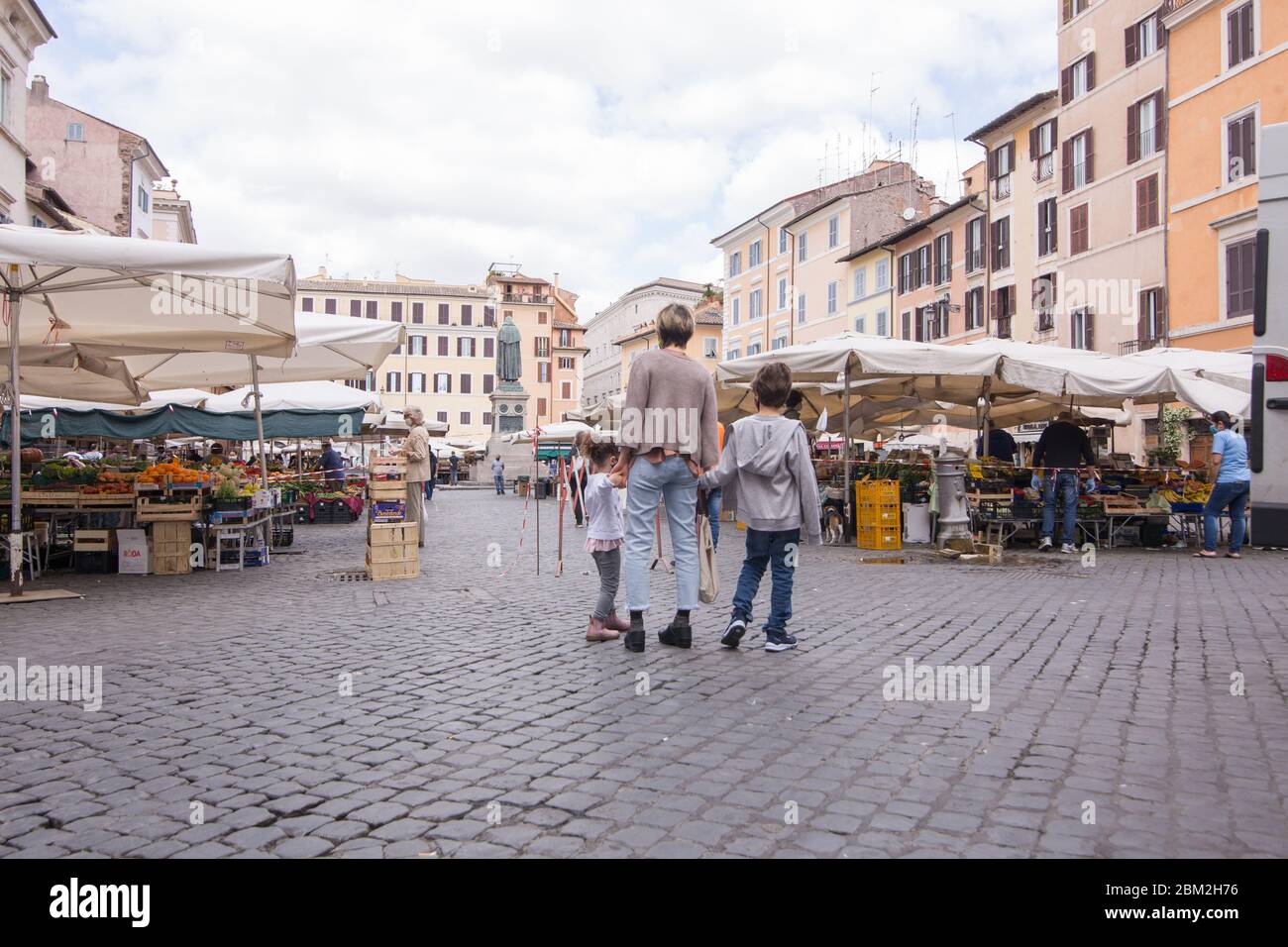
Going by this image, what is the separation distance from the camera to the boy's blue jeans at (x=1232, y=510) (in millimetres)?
12734

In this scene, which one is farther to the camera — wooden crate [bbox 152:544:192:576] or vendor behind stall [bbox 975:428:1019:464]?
vendor behind stall [bbox 975:428:1019:464]

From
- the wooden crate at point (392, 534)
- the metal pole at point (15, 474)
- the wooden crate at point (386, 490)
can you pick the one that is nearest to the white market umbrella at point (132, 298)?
the metal pole at point (15, 474)

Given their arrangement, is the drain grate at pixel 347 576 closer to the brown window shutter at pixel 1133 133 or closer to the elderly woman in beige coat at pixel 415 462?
the elderly woman in beige coat at pixel 415 462

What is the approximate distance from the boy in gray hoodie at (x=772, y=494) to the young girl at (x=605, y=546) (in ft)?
2.40

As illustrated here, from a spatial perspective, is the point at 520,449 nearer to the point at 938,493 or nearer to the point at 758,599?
the point at 938,493

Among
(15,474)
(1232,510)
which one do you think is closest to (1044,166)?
(1232,510)

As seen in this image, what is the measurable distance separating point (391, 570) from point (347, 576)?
562mm

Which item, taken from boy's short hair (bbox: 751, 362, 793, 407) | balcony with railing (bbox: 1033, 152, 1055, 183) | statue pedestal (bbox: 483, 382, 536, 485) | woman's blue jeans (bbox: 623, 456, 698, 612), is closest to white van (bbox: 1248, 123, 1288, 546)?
boy's short hair (bbox: 751, 362, 793, 407)

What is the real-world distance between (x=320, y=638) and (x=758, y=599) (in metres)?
3.69

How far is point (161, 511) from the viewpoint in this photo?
10914 mm

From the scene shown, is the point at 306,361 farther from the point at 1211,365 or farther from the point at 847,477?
the point at 1211,365

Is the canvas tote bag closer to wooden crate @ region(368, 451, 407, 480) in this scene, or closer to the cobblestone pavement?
the cobblestone pavement

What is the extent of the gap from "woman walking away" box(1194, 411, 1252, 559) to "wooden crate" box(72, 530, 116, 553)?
44.6 ft

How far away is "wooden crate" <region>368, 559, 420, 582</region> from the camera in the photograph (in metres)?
10.2
